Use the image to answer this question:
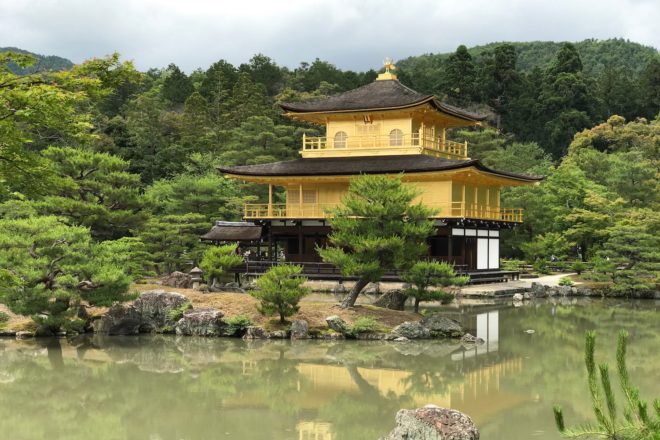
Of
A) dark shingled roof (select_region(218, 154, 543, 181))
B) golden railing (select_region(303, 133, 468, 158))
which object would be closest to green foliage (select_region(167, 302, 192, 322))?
dark shingled roof (select_region(218, 154, 543, 181))

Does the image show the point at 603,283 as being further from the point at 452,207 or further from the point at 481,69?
the point at 481,69

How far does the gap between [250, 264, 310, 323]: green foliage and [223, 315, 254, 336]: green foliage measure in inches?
19.7

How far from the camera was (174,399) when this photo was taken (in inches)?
496

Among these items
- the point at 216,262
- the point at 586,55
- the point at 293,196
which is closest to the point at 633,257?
the point at 293,196

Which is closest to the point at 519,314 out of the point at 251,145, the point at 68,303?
the point at 68,303

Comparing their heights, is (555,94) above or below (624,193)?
above

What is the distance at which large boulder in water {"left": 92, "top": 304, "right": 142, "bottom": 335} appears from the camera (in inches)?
753

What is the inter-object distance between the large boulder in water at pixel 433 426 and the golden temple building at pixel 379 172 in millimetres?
20891

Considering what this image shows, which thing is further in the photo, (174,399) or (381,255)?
(381,255)

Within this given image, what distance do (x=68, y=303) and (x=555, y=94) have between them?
5133 centimetres

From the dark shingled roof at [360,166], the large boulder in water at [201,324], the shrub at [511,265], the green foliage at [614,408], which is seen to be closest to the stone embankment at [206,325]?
the large boulder in water at [201,324]

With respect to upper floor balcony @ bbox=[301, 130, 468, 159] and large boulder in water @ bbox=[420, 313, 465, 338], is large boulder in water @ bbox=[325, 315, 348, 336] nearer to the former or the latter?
large boulder in water @ bbox=[420, 313, 465, 338]

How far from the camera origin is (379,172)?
1190 inches

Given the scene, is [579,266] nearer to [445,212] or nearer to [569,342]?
[445,212]
